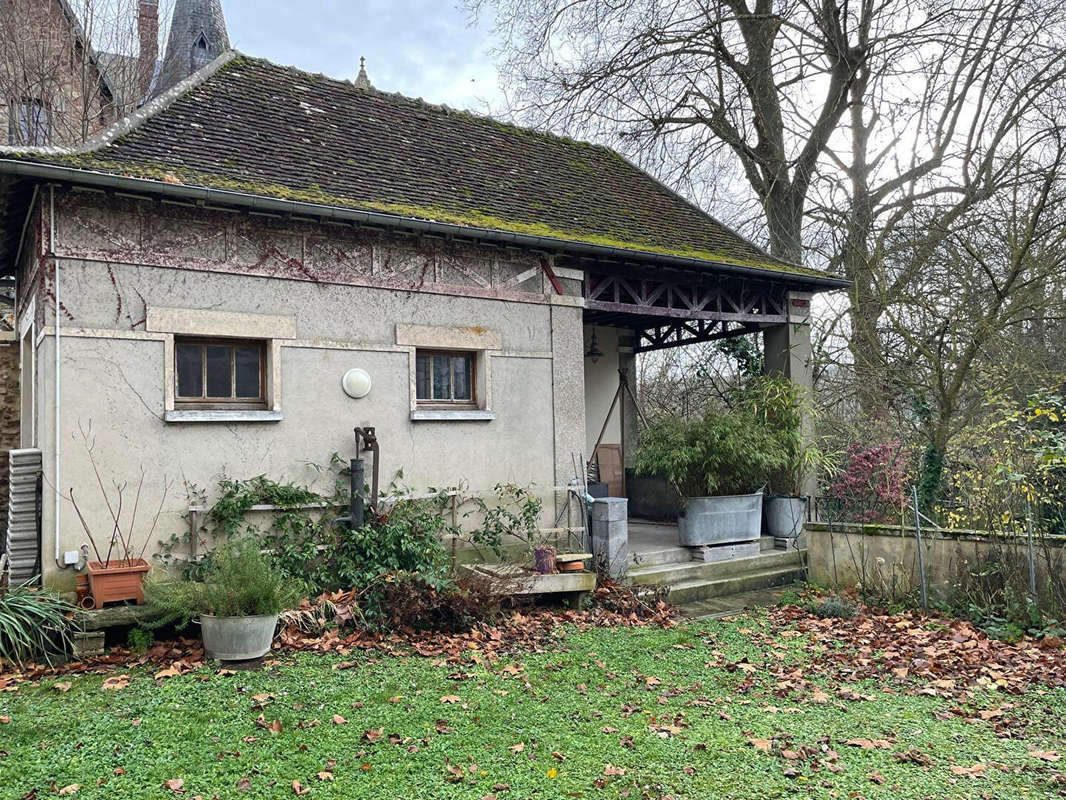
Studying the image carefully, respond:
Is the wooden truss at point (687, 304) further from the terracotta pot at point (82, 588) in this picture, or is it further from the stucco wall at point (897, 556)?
the terracotta pot at point (82, 588)

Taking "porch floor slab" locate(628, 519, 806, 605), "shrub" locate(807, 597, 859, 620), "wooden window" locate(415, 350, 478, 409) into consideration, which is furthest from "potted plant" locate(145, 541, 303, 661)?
"shrub" locate(807, 597, 859, 620)

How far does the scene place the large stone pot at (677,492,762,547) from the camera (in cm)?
958

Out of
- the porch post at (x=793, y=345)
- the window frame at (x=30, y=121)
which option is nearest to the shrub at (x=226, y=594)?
the porch post at (x=793, y=345)

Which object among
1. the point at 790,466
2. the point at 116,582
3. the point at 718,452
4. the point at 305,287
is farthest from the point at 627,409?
the point at 116,582

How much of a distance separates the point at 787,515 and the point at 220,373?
24.4ft

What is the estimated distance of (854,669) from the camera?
616 cm

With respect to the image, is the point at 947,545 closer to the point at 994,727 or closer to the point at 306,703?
the point at 994,727

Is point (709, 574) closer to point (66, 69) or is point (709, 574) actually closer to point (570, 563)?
point (570, 563)

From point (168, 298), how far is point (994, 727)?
7267 millimetres

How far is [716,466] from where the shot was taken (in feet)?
31.4

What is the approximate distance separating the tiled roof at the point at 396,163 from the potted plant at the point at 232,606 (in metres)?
3.47

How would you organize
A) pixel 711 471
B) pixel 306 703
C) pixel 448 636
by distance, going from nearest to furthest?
pixel 306 703, pixel 448 636, pixel 711 471

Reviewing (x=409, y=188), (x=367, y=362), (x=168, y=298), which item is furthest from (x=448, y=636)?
(x=409, y=188)

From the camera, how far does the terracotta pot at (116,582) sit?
6.20m
